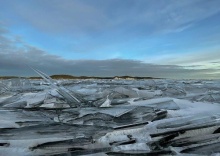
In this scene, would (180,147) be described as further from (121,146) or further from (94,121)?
(94,121)

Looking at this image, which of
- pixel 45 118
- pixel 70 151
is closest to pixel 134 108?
pixel 45 118

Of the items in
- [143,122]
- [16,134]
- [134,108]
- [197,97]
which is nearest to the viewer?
[16,134]

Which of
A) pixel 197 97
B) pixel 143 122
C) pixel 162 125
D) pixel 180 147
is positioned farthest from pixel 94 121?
pixel 197 97

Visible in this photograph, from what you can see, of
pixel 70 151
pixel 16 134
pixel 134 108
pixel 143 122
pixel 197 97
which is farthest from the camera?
pixel 197 97

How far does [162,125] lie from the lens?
2.74 metres

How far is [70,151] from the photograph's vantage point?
215 cm

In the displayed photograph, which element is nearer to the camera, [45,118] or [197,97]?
[45,118]

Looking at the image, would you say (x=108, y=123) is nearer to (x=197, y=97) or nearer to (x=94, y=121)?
(x=94, y=121)

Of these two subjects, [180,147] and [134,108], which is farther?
[134,108]

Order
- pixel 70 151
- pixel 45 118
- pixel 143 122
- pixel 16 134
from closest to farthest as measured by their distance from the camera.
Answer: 1. pixel 70 151
2. pixel 16 134
3. pixel 143 122
4. pixel 45 118

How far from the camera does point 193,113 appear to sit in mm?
3338

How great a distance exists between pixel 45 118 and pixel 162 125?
1527mm

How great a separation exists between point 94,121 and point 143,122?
A: 61cm

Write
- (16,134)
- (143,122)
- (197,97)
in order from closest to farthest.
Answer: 1. (16,134)
2. (143,122)
3. (197,97)
